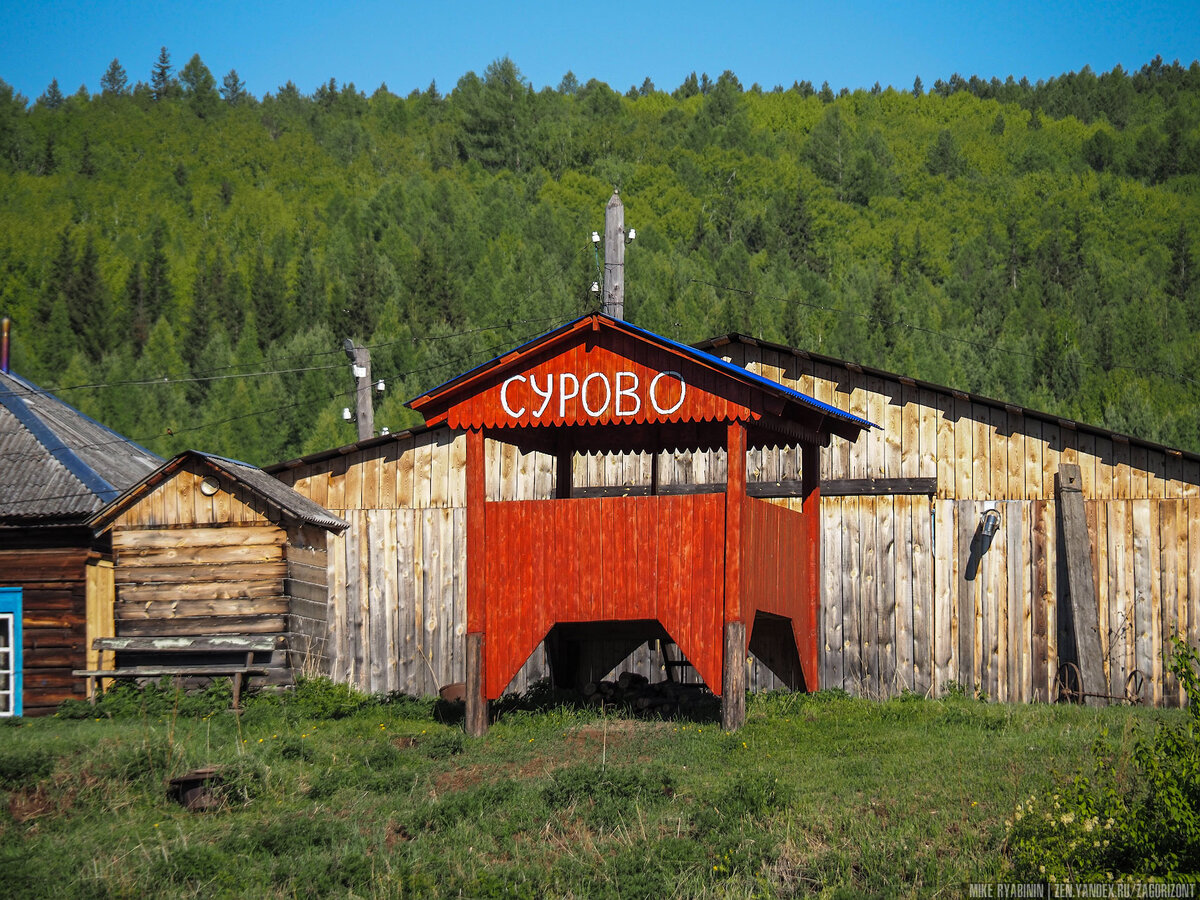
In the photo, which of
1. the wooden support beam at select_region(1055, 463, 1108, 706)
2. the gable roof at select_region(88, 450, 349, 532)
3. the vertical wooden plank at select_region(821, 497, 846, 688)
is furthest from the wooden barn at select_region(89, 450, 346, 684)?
the wooden support beam at select_region(1055, 463, 1108, 706)

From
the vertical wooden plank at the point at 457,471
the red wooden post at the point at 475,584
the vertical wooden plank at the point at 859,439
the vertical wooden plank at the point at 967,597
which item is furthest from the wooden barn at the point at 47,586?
the vertical wooden plank at the point at 967,597

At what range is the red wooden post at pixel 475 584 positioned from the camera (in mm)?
15732

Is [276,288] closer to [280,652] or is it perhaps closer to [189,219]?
[189,219]

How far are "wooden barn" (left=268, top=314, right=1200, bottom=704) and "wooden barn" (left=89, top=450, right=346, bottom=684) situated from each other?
5.45 ft

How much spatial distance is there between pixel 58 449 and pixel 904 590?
45.7ft

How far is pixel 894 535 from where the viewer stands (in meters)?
18.8

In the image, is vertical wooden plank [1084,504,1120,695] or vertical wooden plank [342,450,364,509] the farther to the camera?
vertical wooden plank [342,450,364,509]

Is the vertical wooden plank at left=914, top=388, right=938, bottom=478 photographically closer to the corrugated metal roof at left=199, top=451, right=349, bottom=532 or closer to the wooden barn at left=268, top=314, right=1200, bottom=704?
the wooden barn at left=268, top=314, right=1200, bottom=704

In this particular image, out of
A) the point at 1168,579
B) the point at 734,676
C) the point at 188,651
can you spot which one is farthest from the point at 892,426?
the point at 188,651

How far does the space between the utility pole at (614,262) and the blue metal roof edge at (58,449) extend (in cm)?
885

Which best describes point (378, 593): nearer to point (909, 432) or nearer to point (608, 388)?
point (608, 388)

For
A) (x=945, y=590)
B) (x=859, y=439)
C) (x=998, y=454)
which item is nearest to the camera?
(x=998, y=454)

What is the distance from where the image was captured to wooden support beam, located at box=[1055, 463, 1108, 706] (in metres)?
17.2

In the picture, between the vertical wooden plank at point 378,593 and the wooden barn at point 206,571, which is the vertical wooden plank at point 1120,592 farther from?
the wooden barn at point 206,571
